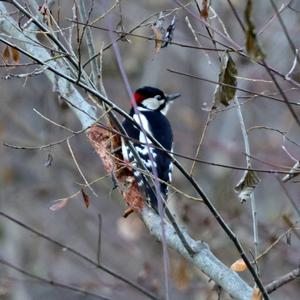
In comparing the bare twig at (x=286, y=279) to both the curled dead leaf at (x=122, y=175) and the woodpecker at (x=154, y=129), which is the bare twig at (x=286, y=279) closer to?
the curled dead leaf at (x=122, y=175)

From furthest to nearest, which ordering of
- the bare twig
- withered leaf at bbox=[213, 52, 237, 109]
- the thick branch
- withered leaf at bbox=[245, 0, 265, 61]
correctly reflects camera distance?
the thick branch → the bare twig → withered leaf at bbox=[213, 52, 237, 109] → withered leaf at bbox=[245, 0, 265, 61]

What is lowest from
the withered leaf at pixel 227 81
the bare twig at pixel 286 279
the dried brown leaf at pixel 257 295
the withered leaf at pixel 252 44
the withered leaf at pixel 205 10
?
the dried brown leaf at pixel 257 295

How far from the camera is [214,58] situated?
914cm

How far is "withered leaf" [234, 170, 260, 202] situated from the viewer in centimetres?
338

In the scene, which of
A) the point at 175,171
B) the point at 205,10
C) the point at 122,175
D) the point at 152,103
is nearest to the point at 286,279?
the point at 205,10

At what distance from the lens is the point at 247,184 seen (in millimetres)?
3396

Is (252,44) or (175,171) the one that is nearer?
(252,44)

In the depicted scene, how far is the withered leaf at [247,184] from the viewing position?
3383mm

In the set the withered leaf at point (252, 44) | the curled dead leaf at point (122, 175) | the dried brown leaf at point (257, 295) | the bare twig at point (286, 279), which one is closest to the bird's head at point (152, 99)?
the curled dead leaf at point (122, 175)

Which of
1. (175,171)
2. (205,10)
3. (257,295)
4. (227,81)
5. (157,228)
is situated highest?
(175,171)

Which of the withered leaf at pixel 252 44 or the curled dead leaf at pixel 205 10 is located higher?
the curled dead leaf at pixel 205 10

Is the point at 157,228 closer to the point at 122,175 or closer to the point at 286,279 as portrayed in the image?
the point at 122,175

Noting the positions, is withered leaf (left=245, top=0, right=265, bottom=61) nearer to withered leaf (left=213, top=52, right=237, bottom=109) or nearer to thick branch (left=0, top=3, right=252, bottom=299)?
withered leaf (left=213, top=52, right=237, bottom=109)

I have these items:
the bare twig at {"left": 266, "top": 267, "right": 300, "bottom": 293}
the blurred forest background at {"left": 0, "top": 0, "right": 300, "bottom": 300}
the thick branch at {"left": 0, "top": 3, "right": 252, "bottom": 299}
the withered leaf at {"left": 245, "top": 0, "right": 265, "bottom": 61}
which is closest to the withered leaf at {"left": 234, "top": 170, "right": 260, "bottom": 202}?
the bare twig at {"left": 266, "top": 267, "right": 300, "bottom": 293}
